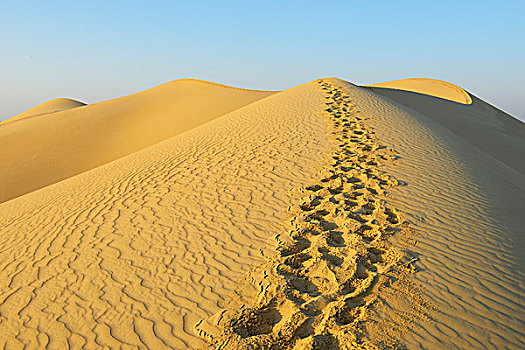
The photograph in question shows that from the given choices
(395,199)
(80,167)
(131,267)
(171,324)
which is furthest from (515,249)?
(80,167)

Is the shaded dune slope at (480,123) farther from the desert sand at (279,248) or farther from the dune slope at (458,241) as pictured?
the desert sand at (279,248)

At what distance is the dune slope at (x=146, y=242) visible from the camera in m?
4.15

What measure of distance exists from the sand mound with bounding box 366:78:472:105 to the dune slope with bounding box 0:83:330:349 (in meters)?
18.3

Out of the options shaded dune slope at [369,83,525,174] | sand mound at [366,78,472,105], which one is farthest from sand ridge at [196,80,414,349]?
sand mound at [366,78,472,105]

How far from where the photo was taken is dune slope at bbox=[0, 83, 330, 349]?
415 cm

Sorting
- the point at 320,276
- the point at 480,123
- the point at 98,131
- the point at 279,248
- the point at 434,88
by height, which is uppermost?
the point at 434,88

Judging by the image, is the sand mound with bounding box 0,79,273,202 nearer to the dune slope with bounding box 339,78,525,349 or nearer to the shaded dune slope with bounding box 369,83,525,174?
the shaded dune slope with bounding box 369,83,525,174

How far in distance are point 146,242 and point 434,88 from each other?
90.2 feet

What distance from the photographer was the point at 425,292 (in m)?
4.19

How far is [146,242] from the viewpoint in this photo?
5793mm

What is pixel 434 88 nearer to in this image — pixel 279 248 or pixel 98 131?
pixel 98 131

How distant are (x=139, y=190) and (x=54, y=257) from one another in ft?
8.90

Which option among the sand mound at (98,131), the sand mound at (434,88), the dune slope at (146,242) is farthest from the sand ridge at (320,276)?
the sand mound at (434,88)

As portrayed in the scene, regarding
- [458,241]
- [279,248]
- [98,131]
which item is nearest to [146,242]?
[279,248]
